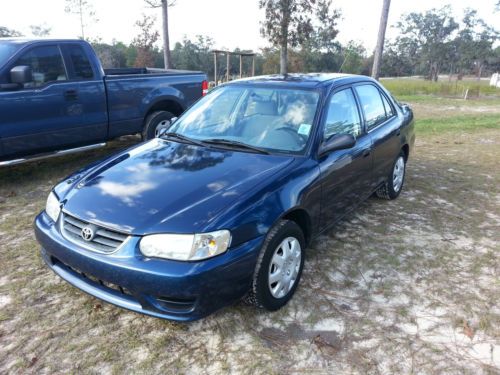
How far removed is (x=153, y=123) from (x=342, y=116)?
13.0 ft

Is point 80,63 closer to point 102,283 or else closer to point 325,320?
point 102,283

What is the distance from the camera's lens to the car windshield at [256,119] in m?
3.39

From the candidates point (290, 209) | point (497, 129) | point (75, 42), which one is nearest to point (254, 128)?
point (290, 209)

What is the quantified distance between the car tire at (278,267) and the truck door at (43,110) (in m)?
4.04

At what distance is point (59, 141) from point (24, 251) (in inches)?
91.4

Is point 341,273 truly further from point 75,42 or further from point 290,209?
point 75,42

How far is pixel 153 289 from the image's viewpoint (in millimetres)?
2400

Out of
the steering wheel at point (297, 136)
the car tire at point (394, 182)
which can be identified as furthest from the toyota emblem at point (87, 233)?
the car tire at point (394, 182)

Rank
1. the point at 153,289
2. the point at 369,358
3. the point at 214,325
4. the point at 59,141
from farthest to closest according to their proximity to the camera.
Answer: the point at 59,141 → the point at 214,325 → the point at 369,358 → the point at 153,289

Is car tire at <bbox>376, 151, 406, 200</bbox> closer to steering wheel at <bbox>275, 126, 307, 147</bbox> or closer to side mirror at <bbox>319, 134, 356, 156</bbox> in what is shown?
side mirror at <bbox>319, 134, 356, 156</bbox>

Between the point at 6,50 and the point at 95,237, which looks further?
the point at 6,50

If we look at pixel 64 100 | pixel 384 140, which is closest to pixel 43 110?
pixel 64 100

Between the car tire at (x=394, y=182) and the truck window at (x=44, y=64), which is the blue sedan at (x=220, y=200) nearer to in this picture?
the car tire at (x=394, y=182)

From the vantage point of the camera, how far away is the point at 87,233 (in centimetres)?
261
